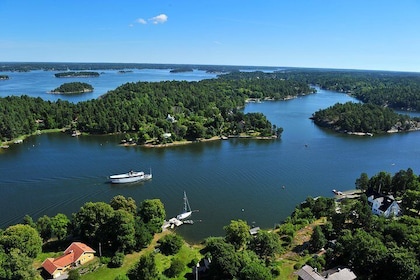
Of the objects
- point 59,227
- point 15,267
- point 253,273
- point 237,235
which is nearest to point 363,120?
point 237,235

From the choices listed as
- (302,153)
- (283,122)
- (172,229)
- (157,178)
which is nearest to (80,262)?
(172,229)

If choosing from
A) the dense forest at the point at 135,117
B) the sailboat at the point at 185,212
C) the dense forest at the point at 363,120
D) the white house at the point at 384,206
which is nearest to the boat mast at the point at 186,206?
the sailboat at the point at 185,212

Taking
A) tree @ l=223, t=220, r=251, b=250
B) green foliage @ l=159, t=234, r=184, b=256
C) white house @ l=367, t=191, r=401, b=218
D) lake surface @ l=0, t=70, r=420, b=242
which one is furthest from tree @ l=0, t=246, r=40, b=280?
white house @ l=367, t=191, r=401, b=218

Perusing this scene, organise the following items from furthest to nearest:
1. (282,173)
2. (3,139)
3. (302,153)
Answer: (3,139) < (302,153) < (282,173)

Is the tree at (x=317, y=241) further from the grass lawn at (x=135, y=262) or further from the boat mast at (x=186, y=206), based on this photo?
the boat mast at (x=186, y=206)

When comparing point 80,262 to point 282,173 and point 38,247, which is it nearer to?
point 38,247

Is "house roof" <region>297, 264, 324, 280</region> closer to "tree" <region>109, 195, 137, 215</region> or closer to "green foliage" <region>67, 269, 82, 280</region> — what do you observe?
"green foliage" <region>67, 269, 82, 280</region>
